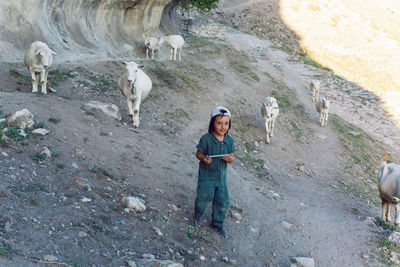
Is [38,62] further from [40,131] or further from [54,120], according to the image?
[40,131]

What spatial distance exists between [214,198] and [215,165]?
0.63 metres

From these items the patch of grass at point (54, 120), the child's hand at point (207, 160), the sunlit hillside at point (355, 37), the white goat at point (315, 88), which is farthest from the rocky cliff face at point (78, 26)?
the sunlit hillside at point (355, 37)

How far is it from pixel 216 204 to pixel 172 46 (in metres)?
19.5

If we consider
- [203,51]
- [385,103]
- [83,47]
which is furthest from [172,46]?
[385,103]

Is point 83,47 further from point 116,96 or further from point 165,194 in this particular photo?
point 165,194

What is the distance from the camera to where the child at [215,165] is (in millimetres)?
5957

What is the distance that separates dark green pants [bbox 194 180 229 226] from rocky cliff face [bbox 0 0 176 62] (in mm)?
11302

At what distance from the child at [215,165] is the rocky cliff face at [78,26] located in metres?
11.3

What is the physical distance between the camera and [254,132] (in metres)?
15.3

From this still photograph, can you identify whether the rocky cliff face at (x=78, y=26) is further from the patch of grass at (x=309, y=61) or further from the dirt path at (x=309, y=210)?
the patch of grass at (x=309, y=61)

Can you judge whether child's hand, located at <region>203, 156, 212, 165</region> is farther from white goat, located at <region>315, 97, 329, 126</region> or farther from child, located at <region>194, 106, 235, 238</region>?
white goat, located at <region>315, 97, 329, 126</region>

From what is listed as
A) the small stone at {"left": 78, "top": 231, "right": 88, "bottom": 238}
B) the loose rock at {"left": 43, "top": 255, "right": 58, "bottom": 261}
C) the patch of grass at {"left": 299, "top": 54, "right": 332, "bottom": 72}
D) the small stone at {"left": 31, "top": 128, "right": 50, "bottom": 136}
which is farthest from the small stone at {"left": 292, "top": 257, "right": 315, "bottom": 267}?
the patch of grass at {"left": 299, "top": 54, "right": 332, "bottom": 72}

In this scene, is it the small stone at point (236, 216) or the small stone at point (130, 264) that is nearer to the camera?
the small stone at point (130, 264)

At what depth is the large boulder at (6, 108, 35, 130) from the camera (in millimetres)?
7893
